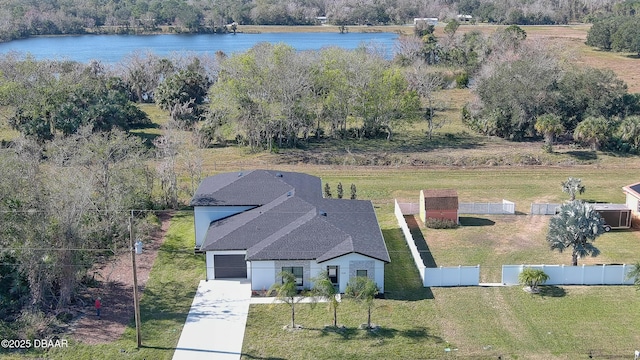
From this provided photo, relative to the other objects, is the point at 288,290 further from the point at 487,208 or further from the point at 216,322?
the point at 487,208

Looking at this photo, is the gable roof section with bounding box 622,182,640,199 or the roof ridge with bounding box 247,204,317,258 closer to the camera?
the roof ridge with bounding box 247,204,317,258

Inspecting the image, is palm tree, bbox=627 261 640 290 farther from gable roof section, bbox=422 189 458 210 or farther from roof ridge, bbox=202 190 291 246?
roof ridge, bbox=202 190 291 246

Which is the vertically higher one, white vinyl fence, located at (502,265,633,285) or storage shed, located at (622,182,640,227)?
storage shed, located at (622,182,640,227)

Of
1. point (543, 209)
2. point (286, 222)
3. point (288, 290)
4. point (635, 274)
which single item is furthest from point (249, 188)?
point (635, 274)

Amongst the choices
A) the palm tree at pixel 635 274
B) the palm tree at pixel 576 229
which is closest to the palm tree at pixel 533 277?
the palm tree at pixel 576 229

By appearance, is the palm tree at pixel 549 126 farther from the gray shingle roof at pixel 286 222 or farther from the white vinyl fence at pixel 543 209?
the gray shingle roof at pixel 286 222

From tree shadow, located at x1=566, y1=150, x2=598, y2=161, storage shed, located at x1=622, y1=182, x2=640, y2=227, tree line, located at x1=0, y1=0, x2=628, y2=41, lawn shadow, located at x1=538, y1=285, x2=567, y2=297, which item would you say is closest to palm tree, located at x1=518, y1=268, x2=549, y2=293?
lawn shadow, located at x1=538, y1=285, x2=567, y2=297
